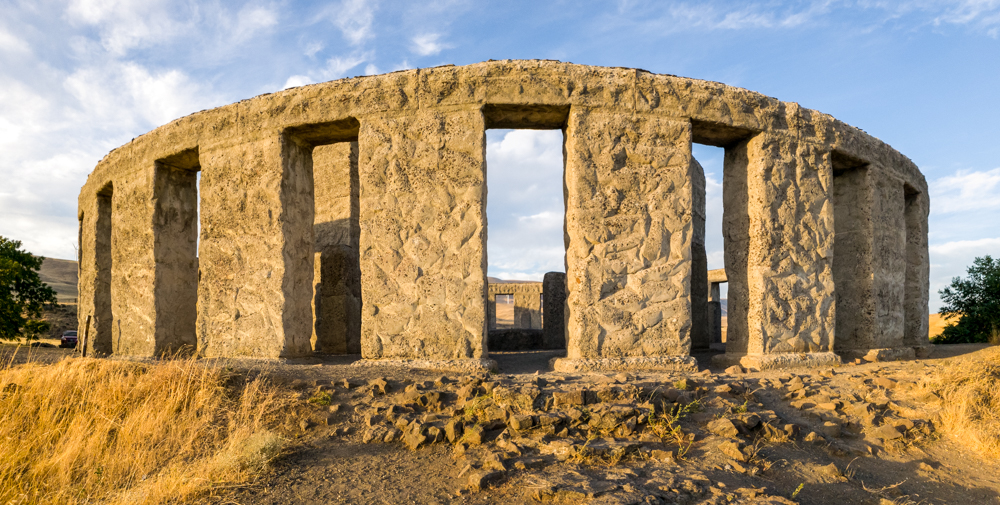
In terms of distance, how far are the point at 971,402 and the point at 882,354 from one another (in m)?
2.38

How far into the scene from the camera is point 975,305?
38.3 feet

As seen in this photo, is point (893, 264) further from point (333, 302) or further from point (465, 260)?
point (333, 302)

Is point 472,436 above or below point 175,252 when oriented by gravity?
below

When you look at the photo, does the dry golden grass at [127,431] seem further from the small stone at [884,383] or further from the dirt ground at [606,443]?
the small stone at [884,383]

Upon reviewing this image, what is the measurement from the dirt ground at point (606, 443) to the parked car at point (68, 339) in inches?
518

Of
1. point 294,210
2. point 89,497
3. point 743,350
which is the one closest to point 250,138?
point 294,210

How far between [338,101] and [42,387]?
3472 millimetres

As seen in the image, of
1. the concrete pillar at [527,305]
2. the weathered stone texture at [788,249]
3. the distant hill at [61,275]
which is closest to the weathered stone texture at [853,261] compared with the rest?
the weathered stone texture at [788,249]

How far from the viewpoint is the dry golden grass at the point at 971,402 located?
4094mm

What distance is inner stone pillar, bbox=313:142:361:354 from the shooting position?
8.24 metres

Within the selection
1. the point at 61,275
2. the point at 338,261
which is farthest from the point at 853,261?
the point at 61,275

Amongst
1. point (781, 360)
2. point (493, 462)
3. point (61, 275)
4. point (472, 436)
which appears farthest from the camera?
point (61, 275)

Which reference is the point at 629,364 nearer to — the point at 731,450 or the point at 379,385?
the point at 731,450

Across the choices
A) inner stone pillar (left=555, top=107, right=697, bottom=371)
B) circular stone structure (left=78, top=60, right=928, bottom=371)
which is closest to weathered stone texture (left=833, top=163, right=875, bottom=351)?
circular stone structure (left=78, top=60, right=928, bottom=371)
